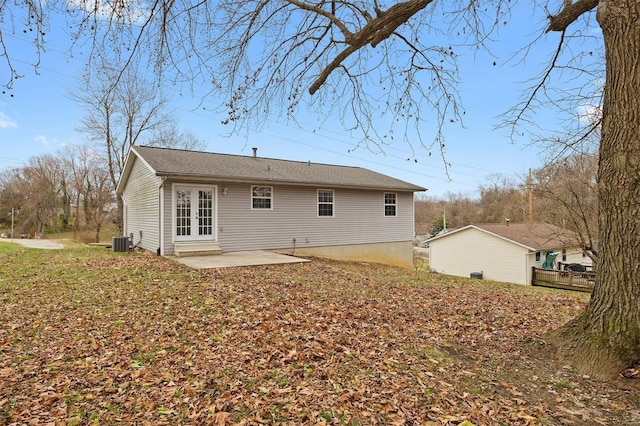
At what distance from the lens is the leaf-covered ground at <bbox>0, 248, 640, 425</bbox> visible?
2627mm

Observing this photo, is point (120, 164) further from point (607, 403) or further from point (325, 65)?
point (607, 403)

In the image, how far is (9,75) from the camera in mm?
3170

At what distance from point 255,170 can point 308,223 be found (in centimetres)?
288

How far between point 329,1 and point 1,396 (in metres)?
5.47

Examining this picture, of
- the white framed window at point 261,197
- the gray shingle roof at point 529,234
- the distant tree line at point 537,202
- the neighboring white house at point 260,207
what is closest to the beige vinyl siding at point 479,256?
the gray shingle roof at point 529,234

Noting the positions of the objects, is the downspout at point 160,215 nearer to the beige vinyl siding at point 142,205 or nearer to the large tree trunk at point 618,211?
the beige vinyl siding at point 142,205

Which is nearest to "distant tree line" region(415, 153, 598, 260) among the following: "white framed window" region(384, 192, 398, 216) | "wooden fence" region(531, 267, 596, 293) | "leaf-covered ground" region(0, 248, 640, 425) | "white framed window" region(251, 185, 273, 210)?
"wooden fence" region(531, 267, 596, 293)

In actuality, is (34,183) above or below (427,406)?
above

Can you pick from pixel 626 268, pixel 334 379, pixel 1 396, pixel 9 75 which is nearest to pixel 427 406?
pixel 334 379

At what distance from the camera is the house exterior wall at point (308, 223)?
12117mm

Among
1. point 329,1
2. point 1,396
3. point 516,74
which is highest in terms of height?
point 329,1

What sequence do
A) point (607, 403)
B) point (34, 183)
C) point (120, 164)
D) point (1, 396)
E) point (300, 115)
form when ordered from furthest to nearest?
1. point (34, 183)
2. point (120, 164)
3. point (300, 115)
4. point (1, 396)
5. point (607, 403)

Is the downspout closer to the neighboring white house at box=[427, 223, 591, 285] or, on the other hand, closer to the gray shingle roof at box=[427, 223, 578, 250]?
the neighboring white house at box=[427, 223, 591, 285]

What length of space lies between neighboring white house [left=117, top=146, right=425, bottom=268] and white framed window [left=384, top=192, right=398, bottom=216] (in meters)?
0.05
